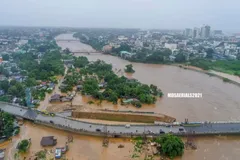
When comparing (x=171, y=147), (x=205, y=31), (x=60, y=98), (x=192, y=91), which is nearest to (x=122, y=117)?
(x=171, y=147)

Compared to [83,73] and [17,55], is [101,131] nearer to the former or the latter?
[83,73]

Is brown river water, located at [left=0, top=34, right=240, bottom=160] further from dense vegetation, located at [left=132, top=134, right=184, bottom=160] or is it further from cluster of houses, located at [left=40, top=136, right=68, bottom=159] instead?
dense vegetation, located at [left=132, top=134, right=184, bottom=160]

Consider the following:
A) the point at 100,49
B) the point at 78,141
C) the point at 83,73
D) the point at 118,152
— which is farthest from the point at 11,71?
the point at 100,49

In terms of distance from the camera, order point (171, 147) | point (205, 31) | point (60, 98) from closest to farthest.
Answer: point (171, 147)
point (60, 98)
point (205, 31)

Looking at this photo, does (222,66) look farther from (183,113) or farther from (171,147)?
(171,147)

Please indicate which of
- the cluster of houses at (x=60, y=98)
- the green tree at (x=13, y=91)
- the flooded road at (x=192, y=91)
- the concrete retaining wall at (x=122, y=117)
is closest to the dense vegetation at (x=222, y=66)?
the flooded road at (x=192, y=91)

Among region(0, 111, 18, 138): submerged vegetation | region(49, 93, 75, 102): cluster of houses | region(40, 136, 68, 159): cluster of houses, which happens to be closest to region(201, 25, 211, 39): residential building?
region(49, 93, 75, 102): cluster of houses
